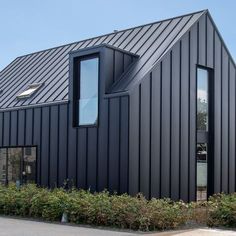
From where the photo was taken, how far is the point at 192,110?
19281 millimetres

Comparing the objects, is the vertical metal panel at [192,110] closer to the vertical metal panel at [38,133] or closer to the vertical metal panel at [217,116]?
the vertical metal panel at [217,116]

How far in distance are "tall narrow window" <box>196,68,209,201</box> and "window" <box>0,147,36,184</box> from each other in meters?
6.38

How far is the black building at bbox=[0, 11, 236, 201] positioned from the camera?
56.4 ft

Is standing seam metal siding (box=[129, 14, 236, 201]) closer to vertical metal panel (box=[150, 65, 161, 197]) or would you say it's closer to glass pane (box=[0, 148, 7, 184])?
vertical metal panel (box=[150, 65, 161, 197])

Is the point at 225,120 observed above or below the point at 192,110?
below

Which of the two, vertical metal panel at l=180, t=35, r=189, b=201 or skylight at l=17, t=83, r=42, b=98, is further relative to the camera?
skylight at l=17, t=83, r=42, b=98

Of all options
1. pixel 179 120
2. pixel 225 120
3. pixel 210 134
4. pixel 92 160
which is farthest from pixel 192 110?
pixel 92 160

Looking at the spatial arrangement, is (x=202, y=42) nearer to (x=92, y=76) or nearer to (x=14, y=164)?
(x=92, y=76)

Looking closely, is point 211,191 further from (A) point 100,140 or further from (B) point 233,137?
(A) point 100,140

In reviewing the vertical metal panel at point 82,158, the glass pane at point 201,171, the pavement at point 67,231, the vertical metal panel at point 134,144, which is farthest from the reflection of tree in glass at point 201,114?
the pavement at point 67,231

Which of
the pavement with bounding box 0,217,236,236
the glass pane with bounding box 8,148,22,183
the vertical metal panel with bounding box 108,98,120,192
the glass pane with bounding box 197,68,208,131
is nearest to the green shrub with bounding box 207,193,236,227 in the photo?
the pavement with bounding box 0,217,236,236

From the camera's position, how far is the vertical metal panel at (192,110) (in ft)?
62.1

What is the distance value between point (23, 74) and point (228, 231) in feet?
49.3

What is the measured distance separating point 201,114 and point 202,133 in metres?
0.73
